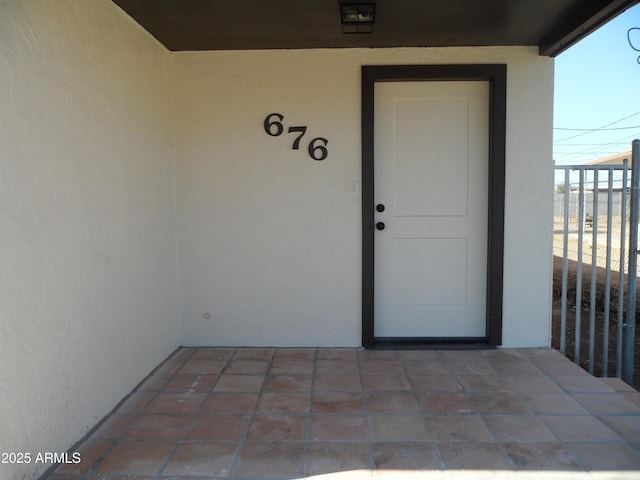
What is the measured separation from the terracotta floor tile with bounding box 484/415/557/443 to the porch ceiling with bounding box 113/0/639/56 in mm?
2214

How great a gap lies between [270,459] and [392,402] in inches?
32.2

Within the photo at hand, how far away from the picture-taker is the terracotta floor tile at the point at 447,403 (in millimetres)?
2367

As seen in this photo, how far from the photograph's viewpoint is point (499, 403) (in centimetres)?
245

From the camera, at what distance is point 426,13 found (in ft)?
8.65

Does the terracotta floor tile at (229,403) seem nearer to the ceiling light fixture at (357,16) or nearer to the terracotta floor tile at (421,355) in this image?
the terracotta floor tile at (421,355)

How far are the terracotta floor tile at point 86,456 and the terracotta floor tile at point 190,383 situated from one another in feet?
1.95

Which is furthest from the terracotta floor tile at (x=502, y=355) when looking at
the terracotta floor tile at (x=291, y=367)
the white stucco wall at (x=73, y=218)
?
the white stucco wall at (x=73, y=218)

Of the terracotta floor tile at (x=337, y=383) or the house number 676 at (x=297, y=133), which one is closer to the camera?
the terracotta floor tile at (x=337, y=383)

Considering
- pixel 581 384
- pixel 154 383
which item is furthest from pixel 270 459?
pixel 581 384

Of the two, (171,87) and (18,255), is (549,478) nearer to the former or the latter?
(18,255)

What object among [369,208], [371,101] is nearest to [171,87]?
[371,101]

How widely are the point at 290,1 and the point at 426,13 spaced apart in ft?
2.64

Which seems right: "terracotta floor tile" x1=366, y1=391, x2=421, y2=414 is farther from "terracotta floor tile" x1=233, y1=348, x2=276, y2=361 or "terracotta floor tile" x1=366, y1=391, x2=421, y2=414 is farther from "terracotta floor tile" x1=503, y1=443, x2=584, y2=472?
"terracotta floor tile" x1=233, y1=348, x2=276, y2=361

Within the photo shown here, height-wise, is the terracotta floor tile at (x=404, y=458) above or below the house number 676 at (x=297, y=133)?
below
